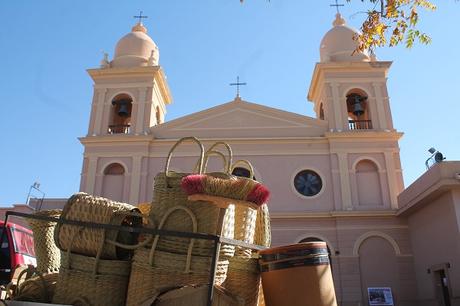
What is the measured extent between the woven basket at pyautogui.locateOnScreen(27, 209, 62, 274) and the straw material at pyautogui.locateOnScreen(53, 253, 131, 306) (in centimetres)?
47

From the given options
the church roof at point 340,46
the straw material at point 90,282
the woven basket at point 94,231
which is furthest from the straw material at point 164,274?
the church roof at point 340,46

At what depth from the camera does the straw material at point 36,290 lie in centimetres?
231

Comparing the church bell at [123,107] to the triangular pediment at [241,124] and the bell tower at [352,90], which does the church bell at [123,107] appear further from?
the bell tower at [352,90]

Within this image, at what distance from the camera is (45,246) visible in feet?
9.15

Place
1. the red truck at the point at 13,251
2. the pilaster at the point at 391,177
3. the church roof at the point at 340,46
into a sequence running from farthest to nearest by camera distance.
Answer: the church roof at the point at 340,46
the pilaster at the point at 391,177
the red truck at the point at 13,251

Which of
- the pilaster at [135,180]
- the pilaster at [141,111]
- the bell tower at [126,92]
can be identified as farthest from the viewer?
the bell tower at [126,92]

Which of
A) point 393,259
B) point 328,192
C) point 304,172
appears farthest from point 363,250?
A: point 304,172

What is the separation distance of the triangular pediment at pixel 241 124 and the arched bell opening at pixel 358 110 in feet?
4.60

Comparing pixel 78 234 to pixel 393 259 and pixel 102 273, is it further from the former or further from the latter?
pixel 393 259

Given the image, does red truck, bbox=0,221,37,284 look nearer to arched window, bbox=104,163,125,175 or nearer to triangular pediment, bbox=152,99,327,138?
arched window, bbox=104,163,125,175

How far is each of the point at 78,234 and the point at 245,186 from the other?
97 cm

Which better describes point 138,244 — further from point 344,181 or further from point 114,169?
point 114,169

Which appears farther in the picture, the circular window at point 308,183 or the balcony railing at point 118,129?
the balcony railing at point 118,129

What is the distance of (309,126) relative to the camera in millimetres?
17750
